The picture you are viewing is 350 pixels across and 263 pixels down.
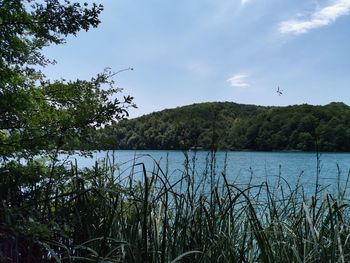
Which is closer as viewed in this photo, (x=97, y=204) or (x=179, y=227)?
(x=179, y=227)

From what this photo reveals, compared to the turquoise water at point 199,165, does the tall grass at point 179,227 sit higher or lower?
lower

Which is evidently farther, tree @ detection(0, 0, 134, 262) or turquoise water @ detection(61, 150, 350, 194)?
turquoise water @ detection(61, 150, 350, 194)

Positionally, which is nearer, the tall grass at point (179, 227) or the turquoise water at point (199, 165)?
the tall grass at point (179, 227)

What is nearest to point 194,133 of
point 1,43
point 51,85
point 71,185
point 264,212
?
point 264,212

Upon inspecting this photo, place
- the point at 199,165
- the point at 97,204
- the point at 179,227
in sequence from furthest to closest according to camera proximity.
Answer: the point at 199,165 < the point at 97,204 < the point at 179,227

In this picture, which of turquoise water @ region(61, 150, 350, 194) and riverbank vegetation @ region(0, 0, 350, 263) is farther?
turquoise water @ region(61, 150, 350, 194)

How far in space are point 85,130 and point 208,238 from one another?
3.69ft

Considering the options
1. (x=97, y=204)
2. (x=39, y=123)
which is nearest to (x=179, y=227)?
(x=97, y=204)

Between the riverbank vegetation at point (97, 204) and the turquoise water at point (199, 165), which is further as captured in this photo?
the turquoise water at point (199, 165)

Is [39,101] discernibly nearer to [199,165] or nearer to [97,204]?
[97,204]

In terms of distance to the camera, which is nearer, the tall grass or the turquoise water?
the tall grass

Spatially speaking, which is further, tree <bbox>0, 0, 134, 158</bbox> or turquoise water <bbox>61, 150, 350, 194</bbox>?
turquoise water <bbox>61, 150, 350, 194</bbox>

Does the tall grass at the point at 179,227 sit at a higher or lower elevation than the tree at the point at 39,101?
lower

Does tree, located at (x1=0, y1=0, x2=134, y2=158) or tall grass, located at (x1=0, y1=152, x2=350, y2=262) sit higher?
tree, located at (x1=0, y1=0, x2=134, y2=158)
